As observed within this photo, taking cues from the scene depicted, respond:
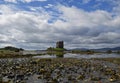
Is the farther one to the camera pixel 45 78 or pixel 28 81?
pixel 45 78

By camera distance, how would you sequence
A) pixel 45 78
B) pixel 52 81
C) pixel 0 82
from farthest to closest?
pixel 45 78 < pixel 52 81 < pixel 0 82

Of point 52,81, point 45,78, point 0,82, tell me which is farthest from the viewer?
point 45,78

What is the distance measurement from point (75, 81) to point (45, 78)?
4.43 m

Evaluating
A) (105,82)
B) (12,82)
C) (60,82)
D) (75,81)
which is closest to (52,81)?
(60,82)

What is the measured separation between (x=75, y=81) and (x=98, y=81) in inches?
114

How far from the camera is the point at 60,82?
84.1ft

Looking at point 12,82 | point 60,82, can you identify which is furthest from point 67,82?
point 12,82

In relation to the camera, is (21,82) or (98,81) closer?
(21,82)

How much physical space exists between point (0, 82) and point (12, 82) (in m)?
1.36

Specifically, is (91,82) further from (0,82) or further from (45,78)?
(0,82)

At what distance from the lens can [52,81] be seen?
25938 mm

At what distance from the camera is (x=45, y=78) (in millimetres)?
28672

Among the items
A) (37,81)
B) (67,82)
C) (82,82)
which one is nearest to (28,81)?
(37,81)

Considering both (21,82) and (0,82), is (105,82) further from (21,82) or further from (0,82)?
(0,82)
